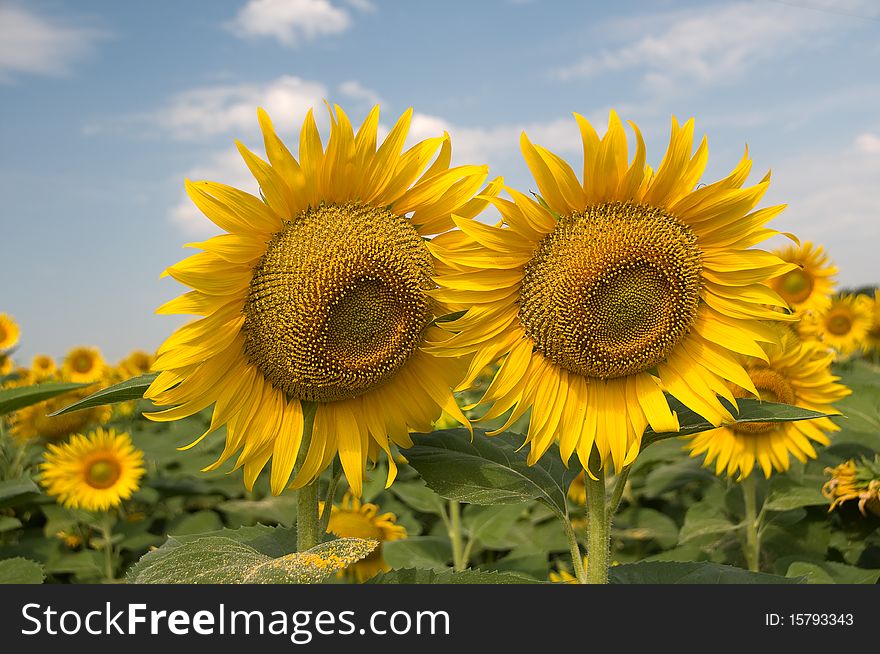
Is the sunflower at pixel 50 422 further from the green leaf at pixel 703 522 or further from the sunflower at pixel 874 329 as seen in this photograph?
the sunflower at pixel 874 329

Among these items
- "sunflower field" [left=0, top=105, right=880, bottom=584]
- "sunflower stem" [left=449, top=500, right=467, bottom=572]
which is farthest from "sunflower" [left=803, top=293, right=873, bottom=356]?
"sunflower field" [left=0, top=105, right=880, bottom=584]

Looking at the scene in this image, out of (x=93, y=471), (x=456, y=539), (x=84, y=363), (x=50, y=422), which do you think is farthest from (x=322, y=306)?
(x=84, y=363)

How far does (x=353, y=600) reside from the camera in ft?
5.83

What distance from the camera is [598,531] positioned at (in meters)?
1.95

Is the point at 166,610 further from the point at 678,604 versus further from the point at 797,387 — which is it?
the point at 797,387

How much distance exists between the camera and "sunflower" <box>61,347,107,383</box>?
912 centimetres

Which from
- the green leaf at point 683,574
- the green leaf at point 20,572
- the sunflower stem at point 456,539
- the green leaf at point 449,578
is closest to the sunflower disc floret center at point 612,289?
the green leaf at point 449,578

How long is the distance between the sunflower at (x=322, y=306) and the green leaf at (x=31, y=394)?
911 mm

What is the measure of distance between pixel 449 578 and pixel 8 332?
25.2ft

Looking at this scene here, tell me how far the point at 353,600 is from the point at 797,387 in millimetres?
2507

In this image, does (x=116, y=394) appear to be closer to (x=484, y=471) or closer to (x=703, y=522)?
(x=484, y=471)

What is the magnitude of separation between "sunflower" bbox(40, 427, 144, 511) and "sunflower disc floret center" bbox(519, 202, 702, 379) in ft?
12.7

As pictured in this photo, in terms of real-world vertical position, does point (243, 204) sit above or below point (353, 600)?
above


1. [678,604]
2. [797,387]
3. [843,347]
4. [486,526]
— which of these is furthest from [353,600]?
[843,347]
